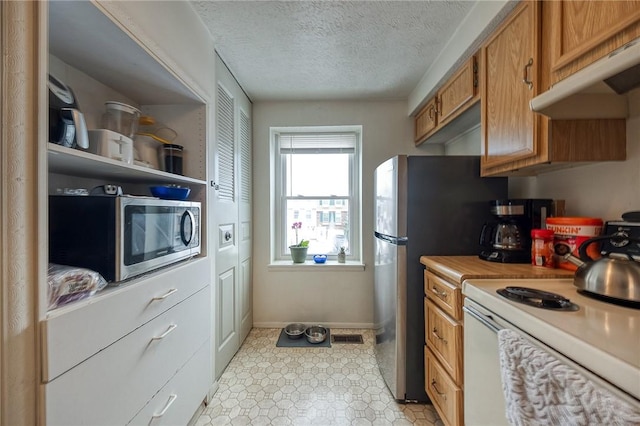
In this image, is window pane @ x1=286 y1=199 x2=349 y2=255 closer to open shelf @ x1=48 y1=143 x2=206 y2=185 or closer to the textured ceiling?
the textured ceiling

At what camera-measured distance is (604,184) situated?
3.56 feet

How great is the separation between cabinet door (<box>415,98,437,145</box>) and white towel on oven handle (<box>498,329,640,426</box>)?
1777 mm

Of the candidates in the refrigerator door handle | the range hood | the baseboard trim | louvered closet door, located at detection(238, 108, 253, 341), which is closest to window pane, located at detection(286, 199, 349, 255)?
louvered closet door, located at detection(238, 108, 253, 341)

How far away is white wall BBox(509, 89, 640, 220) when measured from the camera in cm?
96

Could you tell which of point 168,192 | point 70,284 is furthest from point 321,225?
point 70,284

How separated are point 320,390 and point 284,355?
497mm

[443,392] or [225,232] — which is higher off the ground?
[225,232]

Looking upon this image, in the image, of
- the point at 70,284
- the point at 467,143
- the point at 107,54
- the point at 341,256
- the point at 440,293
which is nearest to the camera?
the point at 70,284

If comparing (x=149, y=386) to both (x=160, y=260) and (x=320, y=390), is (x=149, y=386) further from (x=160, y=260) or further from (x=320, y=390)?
(x=320, y=390)

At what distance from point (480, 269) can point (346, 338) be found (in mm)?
1557

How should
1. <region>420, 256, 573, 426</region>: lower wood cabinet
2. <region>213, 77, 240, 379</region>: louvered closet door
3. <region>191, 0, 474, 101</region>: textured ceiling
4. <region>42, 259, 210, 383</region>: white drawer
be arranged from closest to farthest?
1. <region>42, 259, 210, 383</region>: white drawer
2. <region>420, 256, 573, 426</region>: lower wood cabinet
3. <region>191, 0, 474, 101</region>: textured ceiling
4. <region>213, 77, 240, 379</region>: louvered closet door

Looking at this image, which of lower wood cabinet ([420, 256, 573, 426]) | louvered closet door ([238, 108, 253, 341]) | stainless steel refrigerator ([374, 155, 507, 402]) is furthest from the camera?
louvered closet door ([238, 108, 253, 341])

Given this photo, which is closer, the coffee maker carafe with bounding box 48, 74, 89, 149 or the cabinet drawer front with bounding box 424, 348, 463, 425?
the coffee maker carafe with bounding box 48, 74, 89, 149

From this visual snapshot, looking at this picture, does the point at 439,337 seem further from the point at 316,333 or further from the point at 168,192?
the point at 168,192
